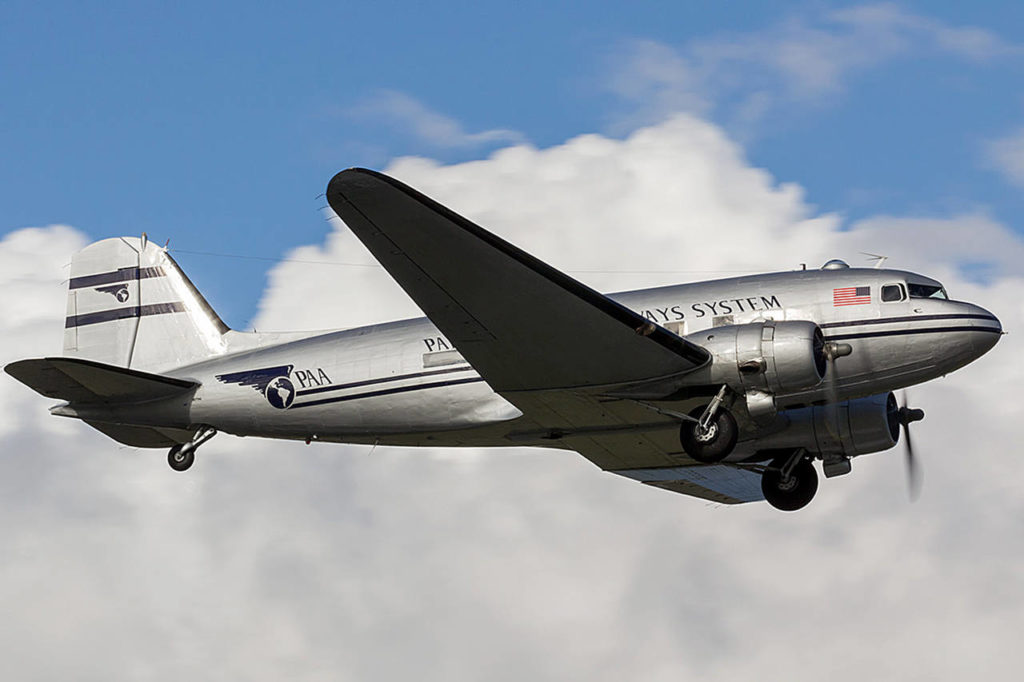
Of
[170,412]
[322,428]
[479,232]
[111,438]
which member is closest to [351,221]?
[479,232]

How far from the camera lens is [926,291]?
58.0 ft

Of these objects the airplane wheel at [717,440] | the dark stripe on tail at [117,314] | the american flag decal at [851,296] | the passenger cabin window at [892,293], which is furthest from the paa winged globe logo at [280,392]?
the passenger cabin window at [892,293]

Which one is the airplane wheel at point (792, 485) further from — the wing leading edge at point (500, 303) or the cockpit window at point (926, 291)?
the wing leading edge at point (500, 303)

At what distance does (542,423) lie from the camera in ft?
61.8

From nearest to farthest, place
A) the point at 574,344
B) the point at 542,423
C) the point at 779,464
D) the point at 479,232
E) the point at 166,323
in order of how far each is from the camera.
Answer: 1. the point at 479,232
2. the point at 574,344
3. the point at 542,423
4. the point at 779,464
5. the point at 166,323

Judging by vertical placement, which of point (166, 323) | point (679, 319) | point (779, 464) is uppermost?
point (166, 323)

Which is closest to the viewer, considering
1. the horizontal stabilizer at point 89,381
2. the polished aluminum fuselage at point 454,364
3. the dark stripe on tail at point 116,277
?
the polished aluminum fuselage at point 454,364

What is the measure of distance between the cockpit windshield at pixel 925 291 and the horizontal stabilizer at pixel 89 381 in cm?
1060

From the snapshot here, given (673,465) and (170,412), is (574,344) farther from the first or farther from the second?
(170,412)

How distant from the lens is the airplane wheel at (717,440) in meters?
16.8

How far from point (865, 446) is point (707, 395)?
396 cm

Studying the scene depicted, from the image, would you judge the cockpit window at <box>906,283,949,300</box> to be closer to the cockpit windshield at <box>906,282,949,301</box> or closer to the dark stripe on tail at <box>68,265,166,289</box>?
the cockpit windshield at <box>906,282,949,301</box>

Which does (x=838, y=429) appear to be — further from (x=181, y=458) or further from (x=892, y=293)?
(x=181, y=458)

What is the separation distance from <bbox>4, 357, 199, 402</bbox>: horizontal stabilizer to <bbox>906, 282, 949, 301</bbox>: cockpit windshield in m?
10.6
